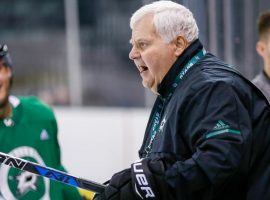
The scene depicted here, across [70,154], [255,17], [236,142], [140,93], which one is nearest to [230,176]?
[236,142]

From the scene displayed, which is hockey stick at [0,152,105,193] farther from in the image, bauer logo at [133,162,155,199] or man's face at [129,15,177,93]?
man's face at [129,15,177,93]

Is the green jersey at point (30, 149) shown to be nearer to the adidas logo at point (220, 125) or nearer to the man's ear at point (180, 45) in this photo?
the man's ear at point (180, 45)

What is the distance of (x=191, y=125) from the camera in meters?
2.29

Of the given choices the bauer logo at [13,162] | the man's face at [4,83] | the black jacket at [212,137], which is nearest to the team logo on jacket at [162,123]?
the black jacket at [212,137]

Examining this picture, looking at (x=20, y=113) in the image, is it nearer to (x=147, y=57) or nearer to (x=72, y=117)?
(x=147, y=57)

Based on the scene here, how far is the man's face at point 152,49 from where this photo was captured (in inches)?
95.0

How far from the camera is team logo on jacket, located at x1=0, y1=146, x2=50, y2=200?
328 cm

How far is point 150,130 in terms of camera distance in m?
2.54

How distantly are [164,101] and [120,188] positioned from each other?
0.32 metres

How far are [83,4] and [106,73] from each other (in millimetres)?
567

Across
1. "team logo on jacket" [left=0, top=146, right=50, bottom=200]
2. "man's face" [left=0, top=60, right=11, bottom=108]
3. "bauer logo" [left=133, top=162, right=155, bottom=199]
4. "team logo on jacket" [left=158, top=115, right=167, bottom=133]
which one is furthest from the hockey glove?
"man's face" [left=0, top=60, right=11, bottom=108]

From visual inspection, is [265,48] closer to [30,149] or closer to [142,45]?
[30,149]

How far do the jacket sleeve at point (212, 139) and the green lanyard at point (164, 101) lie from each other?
114mm

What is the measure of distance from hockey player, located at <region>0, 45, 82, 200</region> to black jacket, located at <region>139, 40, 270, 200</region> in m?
1.05
